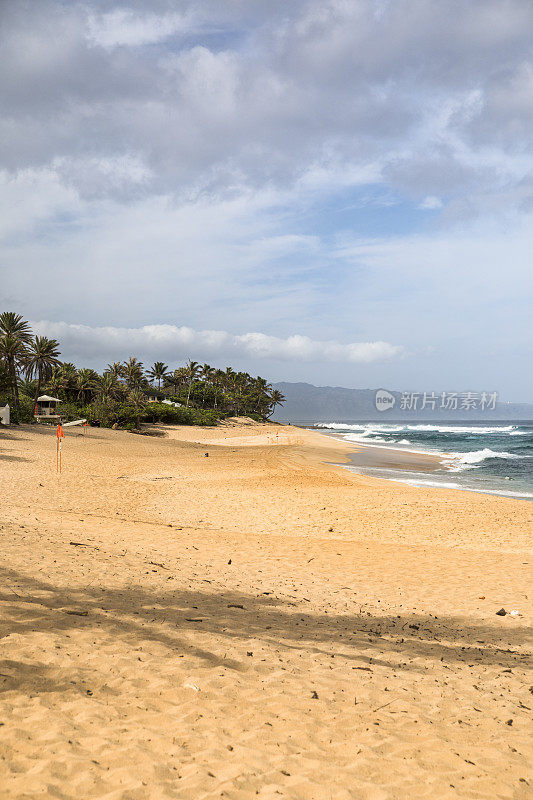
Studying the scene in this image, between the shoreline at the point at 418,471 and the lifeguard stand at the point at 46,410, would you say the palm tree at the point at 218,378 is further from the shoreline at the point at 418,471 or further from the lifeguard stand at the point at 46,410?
the shoreline at the point at 418,471

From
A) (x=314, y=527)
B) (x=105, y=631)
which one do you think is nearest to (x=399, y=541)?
(x=314, y=527)

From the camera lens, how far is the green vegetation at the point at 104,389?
2078 inches

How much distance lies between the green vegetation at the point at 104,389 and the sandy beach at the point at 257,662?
3904 centimetres

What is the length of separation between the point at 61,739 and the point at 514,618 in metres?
7.45

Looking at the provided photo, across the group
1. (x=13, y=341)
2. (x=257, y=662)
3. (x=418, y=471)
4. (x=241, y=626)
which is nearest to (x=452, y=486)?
(x=418, y=471)

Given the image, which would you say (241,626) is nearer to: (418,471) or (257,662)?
(257,662)

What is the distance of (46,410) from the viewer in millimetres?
58250

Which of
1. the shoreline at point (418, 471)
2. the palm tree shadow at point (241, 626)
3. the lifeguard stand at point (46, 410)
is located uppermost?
the lifeguard stand at point (46, 410)

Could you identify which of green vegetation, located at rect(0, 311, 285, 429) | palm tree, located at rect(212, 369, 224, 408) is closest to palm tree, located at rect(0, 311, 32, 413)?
green vegetation, located at rect(0, 311, 285, 429)

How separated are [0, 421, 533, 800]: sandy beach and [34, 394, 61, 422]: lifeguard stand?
3992cm

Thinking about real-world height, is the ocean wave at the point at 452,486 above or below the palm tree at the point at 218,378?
below

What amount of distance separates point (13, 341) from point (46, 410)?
393 inches

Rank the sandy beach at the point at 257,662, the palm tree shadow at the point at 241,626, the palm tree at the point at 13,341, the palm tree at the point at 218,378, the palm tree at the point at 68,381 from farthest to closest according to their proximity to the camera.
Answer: the palm tree at the point at 218,378, the palm tree at the point at 68,381, the palm tree at the point at 13,341, the palm tree shadow at the point at 241,626, the sandy beach at the point at 257,662

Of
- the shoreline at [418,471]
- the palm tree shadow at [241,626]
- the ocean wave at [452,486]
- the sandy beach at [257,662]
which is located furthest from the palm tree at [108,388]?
the palm tree shadow at [241,626]
